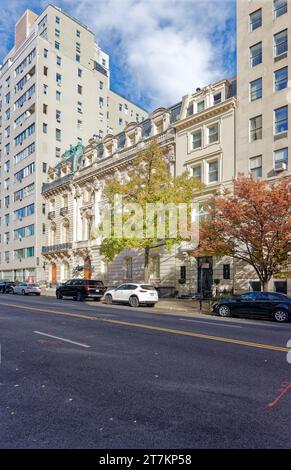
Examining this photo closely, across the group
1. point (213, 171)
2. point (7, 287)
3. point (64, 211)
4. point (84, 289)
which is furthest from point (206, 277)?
point (7, 287)

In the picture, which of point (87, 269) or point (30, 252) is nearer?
point (87, 269)

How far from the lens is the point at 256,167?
85.7ft

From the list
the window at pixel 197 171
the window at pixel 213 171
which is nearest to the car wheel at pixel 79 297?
the window at pixel 197 171

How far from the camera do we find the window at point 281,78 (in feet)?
82.8

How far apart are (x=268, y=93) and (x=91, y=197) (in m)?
22.8

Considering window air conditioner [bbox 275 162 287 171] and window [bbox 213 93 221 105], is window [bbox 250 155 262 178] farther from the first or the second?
window [bbox 213 93 221 105]

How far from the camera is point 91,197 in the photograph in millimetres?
41781

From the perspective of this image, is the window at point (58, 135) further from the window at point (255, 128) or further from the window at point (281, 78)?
the window at point (281, 78)

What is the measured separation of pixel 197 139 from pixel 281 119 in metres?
7.32

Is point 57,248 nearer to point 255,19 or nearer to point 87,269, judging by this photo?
point 87,269

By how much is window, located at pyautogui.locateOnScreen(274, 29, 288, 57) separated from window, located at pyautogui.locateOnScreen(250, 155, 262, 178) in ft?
25.7

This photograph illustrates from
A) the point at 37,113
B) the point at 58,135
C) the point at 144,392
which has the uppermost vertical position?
the point at 37,113

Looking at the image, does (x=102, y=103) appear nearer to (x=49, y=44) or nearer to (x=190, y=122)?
(x=49, y=44)

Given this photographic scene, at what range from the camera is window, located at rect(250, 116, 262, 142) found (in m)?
26.3
